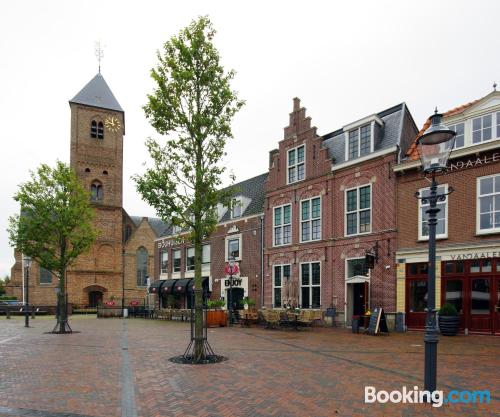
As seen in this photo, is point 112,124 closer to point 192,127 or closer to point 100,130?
point 100,130

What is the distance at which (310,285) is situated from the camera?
80.0ft

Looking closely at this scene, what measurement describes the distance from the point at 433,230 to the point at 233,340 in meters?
10.5

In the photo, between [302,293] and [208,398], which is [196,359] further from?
[302,293]

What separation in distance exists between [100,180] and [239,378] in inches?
1781

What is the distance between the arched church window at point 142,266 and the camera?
2117 inches

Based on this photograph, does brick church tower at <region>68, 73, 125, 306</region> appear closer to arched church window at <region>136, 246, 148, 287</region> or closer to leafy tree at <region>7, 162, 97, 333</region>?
arched church window at <region>136, 246, 148, 287</region>

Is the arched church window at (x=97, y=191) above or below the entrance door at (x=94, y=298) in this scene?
above

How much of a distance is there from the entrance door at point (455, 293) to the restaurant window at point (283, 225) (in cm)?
984

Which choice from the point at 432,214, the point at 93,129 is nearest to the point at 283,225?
the point at 432,214

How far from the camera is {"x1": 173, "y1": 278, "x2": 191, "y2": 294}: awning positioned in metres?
34.1

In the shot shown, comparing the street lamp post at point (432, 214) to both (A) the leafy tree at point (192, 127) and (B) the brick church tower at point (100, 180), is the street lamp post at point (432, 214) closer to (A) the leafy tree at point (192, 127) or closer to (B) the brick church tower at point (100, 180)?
(A) the leafy tree at point (192, 127)

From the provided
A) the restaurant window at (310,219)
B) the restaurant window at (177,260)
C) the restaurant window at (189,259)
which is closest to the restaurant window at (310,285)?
the restaurant window at (310,219)

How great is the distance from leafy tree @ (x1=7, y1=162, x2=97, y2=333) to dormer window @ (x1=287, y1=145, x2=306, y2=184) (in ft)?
39.1

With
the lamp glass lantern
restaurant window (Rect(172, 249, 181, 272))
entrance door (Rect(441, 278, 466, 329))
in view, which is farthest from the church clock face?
the lamp glass lantern
